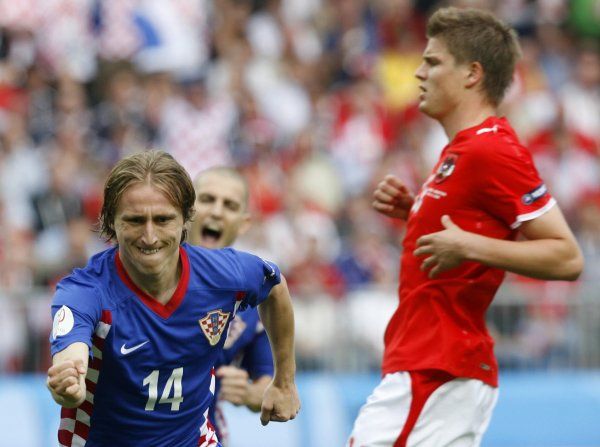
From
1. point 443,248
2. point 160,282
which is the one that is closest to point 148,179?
point 160,282

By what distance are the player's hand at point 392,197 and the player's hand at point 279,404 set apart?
112cm

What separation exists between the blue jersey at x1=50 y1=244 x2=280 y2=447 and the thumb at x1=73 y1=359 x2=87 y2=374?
0.37 metres

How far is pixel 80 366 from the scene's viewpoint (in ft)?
13.5

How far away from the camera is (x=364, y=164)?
13570mm

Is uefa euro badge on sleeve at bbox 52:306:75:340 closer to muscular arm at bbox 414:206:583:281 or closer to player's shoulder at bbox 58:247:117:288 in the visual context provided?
player's shoulder at bbox 58:247:117:288

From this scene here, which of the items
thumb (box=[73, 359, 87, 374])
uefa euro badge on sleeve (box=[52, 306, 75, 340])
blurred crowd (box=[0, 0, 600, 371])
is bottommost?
thumb (box=[73, 359, 87, 374])

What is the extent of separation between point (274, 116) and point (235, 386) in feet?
27.9

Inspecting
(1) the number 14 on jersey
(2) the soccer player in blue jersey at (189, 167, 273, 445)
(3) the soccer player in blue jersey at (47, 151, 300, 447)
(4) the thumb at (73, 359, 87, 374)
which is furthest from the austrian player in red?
(4) the thumb at (73, 359, 87, 374)

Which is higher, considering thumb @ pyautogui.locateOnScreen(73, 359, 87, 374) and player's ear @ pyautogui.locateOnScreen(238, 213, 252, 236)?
player's ear @ pyautogui.locateOnScreen(238, 213, 252, 236)

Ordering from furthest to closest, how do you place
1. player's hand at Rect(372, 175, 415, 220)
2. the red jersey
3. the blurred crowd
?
1. the blurred crowd
2. player's hand at Rect(372, 175, 415, 220)
3. the red jersey

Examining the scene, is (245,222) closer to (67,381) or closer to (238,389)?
(238,389)

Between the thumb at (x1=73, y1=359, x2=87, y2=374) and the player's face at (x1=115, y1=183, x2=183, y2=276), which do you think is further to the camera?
the player's face at (x1=115, y1=183, x2=183, y2=276)

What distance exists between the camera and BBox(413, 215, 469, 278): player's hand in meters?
4.93

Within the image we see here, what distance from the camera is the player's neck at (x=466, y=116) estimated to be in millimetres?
5434
